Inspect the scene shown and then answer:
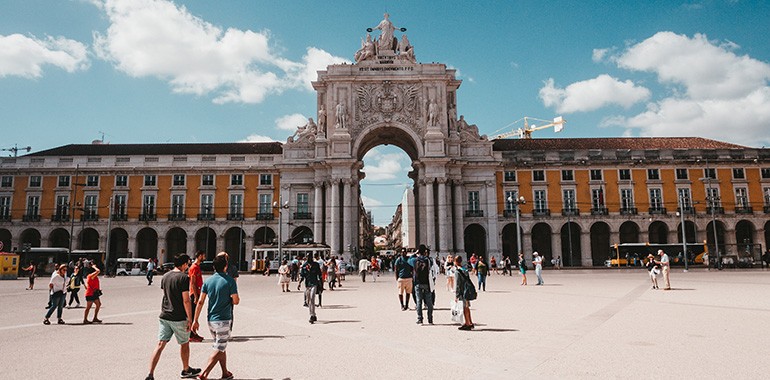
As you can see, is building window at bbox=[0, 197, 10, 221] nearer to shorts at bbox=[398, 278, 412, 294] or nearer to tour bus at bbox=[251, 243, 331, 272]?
tour bus at bbox=[251, 243, 331, 272]

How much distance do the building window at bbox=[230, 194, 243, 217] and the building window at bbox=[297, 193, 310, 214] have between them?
653 cm

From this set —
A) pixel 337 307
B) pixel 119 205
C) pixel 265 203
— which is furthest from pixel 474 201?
pixel 337 307

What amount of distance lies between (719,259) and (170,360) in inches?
1941

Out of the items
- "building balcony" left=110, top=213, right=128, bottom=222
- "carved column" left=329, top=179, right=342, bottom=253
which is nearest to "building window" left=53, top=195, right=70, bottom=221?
"building balcony" left=110, top=213, right=128, bottom=222

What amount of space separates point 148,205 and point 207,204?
6.36m

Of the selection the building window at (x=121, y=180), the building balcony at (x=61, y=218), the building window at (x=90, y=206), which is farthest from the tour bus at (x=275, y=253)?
the building balcony at (x=61, y=218)

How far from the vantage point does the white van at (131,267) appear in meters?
48.2

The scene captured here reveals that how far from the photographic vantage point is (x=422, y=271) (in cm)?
1312

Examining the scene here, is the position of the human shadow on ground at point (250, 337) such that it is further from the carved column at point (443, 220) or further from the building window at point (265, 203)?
the building window at point (265, 203)

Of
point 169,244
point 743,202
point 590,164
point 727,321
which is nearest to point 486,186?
point 590,164

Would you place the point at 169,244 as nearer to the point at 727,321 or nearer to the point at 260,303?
the point at 260,303

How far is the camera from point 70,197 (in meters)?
55.8

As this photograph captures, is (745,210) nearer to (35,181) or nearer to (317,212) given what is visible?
(317,212)

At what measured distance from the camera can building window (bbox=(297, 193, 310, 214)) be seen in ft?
180
